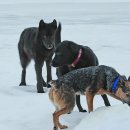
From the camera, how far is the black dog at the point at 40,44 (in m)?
7.84

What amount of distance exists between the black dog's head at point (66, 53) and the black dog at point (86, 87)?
2.75ft

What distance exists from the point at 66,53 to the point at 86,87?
1055mm

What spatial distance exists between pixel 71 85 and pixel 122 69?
5.56 meters

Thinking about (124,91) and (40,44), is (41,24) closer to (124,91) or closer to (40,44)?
(40,44)

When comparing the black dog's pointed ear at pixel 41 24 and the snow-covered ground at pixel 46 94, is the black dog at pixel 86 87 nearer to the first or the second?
the snow-covered ground at pixel 46 94

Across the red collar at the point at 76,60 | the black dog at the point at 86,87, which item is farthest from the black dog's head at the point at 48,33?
the black dog at the point at 86,87

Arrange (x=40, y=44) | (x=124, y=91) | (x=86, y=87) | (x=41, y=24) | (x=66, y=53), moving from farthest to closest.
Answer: (x=40, y=44) → (x=41, y=24) → (x=66, y=53) → (x=86, y=87) → (x=124, y=91)

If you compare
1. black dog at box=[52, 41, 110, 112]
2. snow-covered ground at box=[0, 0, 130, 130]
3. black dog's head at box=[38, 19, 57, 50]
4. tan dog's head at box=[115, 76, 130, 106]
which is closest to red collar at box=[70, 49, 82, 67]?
black dog at box=[52, 41, 110, 112]

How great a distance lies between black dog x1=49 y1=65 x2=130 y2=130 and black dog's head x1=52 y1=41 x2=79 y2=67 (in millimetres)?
839

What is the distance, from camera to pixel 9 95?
7.59m

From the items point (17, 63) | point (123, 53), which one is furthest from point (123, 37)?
point (17, 63)

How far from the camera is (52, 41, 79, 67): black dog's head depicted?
6.29 m

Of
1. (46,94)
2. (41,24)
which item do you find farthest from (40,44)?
(46,94)

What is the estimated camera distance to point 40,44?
8.12 meters
